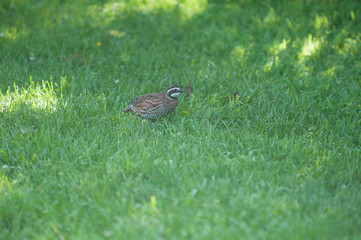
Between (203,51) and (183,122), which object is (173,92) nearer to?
(183,122)

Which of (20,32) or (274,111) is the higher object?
(20,32)

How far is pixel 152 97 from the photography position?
6703 mm

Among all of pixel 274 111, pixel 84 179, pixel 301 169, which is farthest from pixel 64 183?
pixel 274 111

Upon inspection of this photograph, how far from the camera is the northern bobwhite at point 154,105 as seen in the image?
6.55m

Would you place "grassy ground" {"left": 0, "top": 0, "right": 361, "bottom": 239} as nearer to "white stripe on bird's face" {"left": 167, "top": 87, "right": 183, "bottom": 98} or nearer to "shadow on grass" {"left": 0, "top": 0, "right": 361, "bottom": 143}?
"shadow on grass" {"left": 0, "top": 0, "right": 361, "bottom": 143}

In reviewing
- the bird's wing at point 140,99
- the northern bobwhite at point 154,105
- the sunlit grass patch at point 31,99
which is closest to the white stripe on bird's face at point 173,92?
the northern bobwhite at point 154,105

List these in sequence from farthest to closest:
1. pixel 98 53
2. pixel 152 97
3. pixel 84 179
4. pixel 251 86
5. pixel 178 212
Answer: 1. pixel 98 53
2. pixel 251 86
3. pixel 152 97
4. pixel 84 179
5. pixel 178 212

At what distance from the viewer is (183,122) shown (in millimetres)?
6430

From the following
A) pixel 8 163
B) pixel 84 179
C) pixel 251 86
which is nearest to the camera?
pixel 84 179

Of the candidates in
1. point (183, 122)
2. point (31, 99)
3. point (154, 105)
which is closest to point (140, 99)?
point (154, 105)

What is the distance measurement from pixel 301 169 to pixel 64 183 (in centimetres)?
293

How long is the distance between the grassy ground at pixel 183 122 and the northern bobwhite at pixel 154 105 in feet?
0.62

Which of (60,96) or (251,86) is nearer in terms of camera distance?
(60,96)

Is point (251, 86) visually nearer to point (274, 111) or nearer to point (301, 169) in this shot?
point (274, 111)
